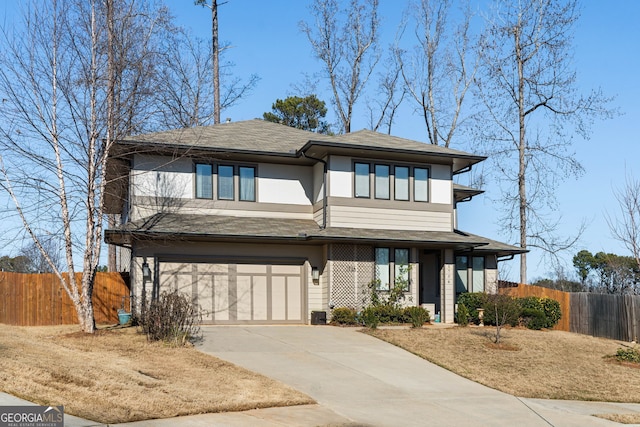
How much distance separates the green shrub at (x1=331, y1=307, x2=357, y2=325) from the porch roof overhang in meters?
2.32

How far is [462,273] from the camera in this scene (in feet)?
85.1

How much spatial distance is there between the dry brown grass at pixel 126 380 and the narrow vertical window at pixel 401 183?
413 inches

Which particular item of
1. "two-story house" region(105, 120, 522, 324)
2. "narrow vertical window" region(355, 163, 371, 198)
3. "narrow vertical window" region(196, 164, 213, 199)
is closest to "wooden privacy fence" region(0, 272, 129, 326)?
"two-story house" region(105, 120, 522, 324)

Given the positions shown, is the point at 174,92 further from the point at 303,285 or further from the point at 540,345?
the point at 540,345

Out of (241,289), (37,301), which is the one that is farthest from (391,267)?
(37,301)

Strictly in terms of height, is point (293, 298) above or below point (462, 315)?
above

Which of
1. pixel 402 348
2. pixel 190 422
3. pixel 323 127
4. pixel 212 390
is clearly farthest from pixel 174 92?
pixel 190 422

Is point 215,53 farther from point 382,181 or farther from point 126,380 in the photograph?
point 126,380

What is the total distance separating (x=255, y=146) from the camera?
78.3ft

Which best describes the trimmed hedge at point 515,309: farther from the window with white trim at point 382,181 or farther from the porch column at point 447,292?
the window with white trim at point 382,181

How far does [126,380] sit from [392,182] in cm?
1398

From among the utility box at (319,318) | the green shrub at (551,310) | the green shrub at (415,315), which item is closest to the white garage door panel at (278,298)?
the utility box at (319,318)

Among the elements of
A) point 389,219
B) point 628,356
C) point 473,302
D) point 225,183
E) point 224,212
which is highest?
point 225,183

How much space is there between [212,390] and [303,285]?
443 inches
